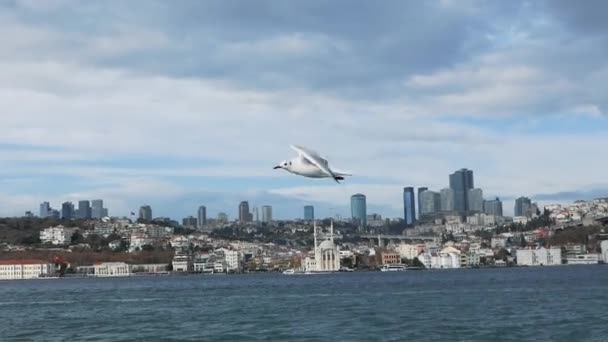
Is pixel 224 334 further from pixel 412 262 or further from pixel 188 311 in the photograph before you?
pixel 412 262

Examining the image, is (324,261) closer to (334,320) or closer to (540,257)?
(540,257)

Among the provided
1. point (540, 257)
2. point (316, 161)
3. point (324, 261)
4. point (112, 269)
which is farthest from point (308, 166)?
point (540, 257)

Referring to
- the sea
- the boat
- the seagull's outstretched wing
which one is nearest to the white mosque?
the boat

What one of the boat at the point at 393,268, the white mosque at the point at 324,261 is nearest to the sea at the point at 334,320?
the white mosque at the point at 324,261

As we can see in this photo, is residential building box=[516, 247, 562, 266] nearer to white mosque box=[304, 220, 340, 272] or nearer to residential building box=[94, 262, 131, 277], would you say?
white mosque box=[304, 220, 340, 272]

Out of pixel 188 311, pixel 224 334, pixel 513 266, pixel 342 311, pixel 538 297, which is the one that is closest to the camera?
pixel 224 334

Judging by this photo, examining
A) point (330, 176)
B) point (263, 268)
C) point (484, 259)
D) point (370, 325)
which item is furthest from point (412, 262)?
point (330, 176)
